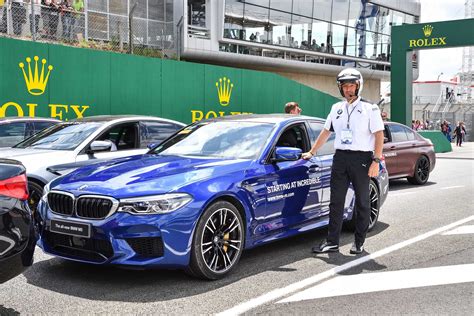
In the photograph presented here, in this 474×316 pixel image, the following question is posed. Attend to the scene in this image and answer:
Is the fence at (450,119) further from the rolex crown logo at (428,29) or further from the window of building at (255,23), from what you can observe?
the window of building at (255,23)

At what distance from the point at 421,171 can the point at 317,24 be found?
23317 millimetres

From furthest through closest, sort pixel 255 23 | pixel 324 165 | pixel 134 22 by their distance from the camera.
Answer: pixel 255 23 → pixel 134 22 → pixel 324 165

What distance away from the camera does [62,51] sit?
1443 centimetres

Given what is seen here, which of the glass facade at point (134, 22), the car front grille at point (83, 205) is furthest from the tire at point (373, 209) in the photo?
the glass facade at point (134, 22)

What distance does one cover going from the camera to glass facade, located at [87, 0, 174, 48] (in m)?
19.9

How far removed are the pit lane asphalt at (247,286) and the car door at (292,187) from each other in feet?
1.43

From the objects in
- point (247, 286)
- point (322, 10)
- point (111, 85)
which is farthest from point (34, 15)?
point (322, 10)

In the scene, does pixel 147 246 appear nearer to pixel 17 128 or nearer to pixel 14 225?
pixel 14 225

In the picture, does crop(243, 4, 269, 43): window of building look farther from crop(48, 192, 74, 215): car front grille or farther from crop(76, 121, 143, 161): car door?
crop(48, 192, 74, 215): car front grille

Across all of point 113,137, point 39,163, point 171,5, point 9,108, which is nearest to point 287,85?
point 171,5

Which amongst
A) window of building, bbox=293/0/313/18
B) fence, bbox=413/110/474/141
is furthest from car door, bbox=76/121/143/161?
fence, bbox=413/110/474/141

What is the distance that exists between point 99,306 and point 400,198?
295 inches

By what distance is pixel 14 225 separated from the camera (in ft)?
12.2

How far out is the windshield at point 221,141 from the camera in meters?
5.71
